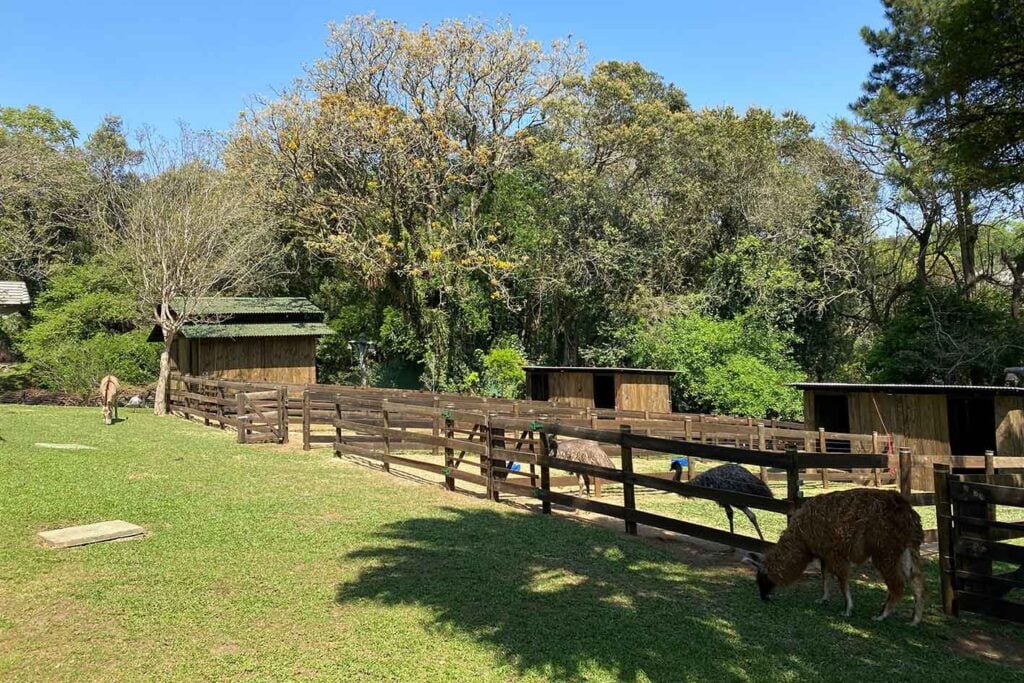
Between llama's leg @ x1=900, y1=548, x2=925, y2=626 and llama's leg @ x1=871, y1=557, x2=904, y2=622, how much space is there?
0.20 feet

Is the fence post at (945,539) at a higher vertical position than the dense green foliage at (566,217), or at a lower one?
lower

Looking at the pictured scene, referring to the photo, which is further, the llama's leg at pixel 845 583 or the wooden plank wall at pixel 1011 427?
the wooden plank wall at pixel 1011 427

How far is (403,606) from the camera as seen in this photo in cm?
555

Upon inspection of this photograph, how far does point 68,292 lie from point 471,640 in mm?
31240

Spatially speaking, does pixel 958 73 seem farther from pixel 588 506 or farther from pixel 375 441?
pixel 375 441

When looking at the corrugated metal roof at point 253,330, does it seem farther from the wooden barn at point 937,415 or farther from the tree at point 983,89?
the tree at point 983,89

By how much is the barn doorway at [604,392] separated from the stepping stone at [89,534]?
1834 cm

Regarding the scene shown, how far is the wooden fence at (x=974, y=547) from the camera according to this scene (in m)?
5.08

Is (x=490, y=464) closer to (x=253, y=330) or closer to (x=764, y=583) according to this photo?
(x=764, y=583)

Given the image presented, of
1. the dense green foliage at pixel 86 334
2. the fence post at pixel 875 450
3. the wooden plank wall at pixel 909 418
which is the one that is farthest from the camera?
the dense green foliage at pixel 86 334

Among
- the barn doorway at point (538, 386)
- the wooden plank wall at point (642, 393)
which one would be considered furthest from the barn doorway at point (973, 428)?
the barn doorway at point (538, 386)

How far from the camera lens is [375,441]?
591 inches

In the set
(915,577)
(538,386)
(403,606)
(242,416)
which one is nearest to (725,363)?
(538,386)

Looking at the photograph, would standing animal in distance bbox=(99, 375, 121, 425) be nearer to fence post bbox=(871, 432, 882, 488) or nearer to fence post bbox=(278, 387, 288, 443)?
fence post bbox=(278, 387, 288, 443)
